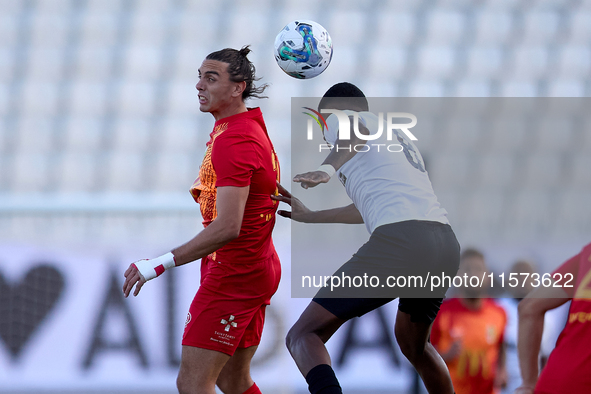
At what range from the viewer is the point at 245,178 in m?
3.14

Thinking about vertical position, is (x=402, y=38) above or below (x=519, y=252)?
above

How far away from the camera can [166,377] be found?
4961 millimetres

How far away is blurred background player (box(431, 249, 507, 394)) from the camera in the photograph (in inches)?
169

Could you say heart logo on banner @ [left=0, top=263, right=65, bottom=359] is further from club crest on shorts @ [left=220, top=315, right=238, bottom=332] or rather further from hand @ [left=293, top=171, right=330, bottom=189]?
hand @ [left=293, top=171, right=330, bottom=189]

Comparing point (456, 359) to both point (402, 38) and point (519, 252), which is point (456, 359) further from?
point (402, 38)

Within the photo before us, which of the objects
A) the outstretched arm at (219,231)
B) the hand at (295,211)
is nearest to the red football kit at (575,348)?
the outstretched arm at (219,231)

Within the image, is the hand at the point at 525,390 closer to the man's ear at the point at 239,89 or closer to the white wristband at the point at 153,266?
the white wristband at the point at 153,266

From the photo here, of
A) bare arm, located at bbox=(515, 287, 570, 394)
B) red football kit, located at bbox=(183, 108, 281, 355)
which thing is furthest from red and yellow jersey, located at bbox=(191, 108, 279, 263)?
bare arm, located at bbox=(515, 287, 570, 394)

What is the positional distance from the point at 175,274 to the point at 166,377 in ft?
2.43

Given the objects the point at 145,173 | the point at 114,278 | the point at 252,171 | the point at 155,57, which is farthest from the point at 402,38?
the point at 252,171

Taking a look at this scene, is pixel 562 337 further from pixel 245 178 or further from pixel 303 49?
pixel 303 49

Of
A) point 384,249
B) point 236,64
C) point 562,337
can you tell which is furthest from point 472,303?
point 562,337

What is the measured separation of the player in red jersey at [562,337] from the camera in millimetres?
1940

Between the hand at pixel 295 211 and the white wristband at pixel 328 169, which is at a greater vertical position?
the white wristband at pixel 328 169
